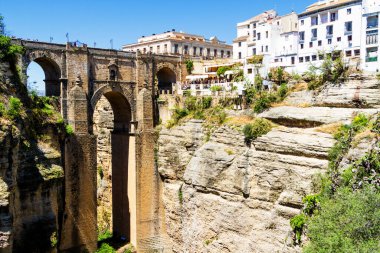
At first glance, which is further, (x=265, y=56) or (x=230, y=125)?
(x=265, y=56)

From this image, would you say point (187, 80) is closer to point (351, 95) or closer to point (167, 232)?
point (167, 232)

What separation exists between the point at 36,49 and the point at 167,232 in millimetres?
15961

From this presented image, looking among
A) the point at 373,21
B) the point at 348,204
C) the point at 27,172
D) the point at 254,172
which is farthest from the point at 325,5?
the point at 27,172

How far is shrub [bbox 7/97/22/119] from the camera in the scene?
57.4ft

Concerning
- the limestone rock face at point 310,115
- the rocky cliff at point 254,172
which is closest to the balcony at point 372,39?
the rocky cliff at point 254,172

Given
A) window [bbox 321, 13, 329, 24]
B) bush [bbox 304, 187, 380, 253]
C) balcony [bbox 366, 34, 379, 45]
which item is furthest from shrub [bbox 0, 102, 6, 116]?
window [bbox 321, 13, 329, 24]

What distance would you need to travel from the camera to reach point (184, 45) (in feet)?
155

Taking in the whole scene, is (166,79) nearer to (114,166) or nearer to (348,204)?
(114,166)

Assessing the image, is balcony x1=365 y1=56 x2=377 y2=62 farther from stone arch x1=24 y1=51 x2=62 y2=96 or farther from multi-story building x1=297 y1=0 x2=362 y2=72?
stone arch x1=24 y1=51 x2=62 y2=96

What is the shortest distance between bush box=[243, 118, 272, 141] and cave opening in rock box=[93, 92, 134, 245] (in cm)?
998

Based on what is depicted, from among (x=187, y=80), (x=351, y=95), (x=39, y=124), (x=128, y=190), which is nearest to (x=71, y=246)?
(x=128, y=190)

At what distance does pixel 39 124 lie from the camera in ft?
81.4

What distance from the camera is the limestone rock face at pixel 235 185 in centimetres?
2277

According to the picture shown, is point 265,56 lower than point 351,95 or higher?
higher
